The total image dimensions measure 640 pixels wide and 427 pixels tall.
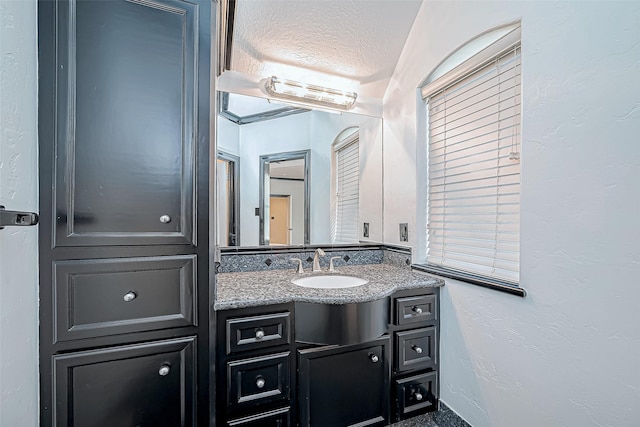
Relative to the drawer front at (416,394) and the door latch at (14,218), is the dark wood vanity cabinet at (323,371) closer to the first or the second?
the drawer front at (416,394)

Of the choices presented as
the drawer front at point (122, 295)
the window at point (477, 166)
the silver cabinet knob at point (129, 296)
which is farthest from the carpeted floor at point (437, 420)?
the silver cabinet knob at point (129, 296)

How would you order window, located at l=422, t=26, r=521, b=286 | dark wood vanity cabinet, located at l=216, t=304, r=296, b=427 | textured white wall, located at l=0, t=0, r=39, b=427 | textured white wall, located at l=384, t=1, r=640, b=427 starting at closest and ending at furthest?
textured white wall, located at l=0, t=0, r=39, b=427, textured white wall, located at l=384, t=1, r=640, b=427, dark wood vanity cabinet, located at l=216, t=304, r=296, b=427, window, located at l=422, t=26, r=521, b=286

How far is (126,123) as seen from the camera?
1.00 meters

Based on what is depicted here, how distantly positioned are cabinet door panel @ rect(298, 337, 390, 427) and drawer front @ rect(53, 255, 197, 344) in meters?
0.59

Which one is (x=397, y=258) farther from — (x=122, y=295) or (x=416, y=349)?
(x=122, y=295)

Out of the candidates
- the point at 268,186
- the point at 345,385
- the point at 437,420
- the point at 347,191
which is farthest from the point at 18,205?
the point at 437,420

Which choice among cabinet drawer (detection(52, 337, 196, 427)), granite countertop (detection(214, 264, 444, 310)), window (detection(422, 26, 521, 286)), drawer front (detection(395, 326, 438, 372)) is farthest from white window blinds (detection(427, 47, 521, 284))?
cabinet drawer (detection(52, 337, 196, 427))

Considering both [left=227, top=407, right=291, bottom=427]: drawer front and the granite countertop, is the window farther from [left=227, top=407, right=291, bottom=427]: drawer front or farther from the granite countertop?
[left=227, top=407, right=291, bottom=427]: drawer front

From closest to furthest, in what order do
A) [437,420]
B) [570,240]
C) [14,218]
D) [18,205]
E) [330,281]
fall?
1. [14,218]
2. [18,205]
3. [570,240]
4. [437,420]
5. [330,281]

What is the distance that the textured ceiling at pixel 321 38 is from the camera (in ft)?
5.37

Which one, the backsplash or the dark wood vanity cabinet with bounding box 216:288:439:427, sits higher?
the backsplash

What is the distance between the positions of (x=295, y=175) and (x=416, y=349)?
1253 millimetres

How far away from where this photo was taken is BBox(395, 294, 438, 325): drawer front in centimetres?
145

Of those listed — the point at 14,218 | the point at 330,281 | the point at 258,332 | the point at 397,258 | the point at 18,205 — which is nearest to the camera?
the point at 14,218
